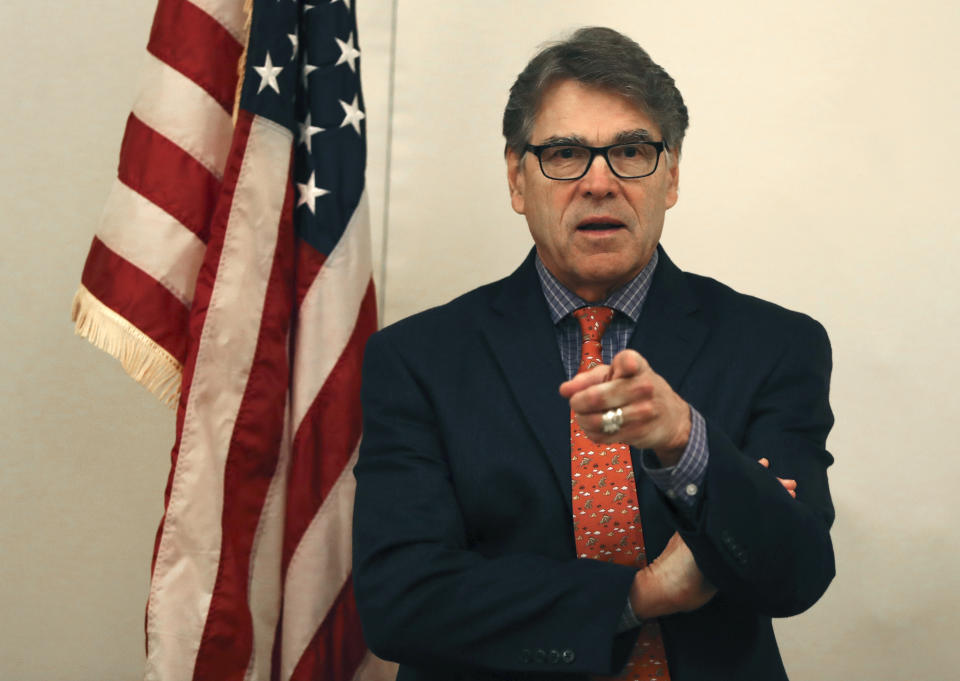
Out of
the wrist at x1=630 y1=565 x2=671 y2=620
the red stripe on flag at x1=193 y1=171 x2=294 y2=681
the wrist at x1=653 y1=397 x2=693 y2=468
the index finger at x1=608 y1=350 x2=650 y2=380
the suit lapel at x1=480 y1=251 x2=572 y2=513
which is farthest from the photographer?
the red stripe on flag at x1=193 y1=171 x2=294 y2=681

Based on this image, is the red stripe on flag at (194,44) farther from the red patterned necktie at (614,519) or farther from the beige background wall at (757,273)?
the red patterned necktie at (614,519)

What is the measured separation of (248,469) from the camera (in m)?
1.97

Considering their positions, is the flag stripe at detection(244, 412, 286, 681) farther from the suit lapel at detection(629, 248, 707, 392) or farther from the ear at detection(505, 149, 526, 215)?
the suit lapel at detection(629, 248, 707, 392)

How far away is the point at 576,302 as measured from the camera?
1.77 metres

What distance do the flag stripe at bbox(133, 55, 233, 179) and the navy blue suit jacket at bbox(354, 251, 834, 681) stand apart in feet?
1.90

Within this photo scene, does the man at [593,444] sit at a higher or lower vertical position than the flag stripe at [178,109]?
lower

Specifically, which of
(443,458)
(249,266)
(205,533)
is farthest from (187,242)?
(443,458)

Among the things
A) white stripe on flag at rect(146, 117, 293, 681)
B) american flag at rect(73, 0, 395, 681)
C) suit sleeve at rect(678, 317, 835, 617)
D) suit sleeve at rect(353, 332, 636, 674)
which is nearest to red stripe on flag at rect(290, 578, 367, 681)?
american flag at rect(73, 0, 395, 681)

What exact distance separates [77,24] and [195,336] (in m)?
0.97

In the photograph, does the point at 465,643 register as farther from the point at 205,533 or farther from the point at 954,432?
the point at 954,432

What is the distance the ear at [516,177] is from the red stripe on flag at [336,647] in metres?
0.85

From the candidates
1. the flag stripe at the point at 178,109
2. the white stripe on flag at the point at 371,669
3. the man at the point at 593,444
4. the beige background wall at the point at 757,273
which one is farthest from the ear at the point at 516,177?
the white stripe on flag at the point at 371,669

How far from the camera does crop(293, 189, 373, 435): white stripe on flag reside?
6.70 feet

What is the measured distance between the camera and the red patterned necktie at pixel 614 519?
4.99 ft
